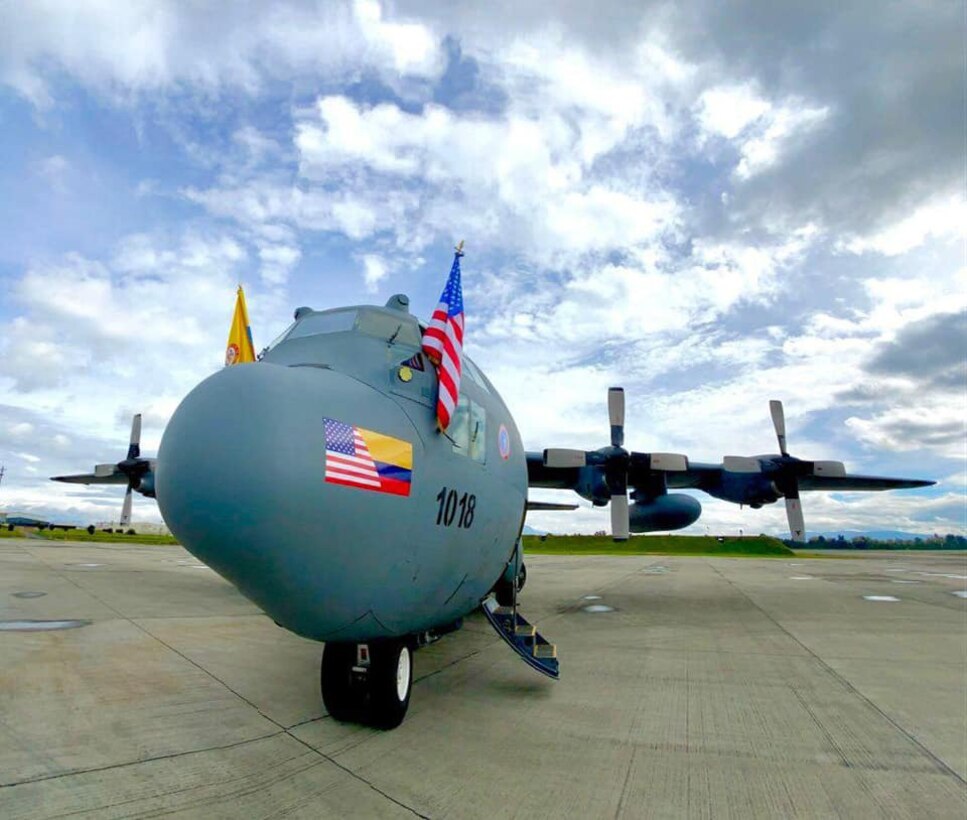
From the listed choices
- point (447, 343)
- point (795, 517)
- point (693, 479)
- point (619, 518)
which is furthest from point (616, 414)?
point (447, 343)

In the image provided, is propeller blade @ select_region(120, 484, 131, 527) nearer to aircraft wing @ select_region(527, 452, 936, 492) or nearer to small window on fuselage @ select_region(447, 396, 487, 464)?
aircraft wing @ select_region(527, 452, 936, 492)

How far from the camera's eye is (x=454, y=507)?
479 cm

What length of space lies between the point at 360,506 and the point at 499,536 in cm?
271

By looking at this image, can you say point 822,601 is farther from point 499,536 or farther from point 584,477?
point 499,536

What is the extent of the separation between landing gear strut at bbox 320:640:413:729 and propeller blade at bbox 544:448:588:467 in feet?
30.3

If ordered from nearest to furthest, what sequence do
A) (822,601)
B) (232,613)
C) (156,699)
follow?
1. (156,699)
2. (232,613)
3. (822,601)

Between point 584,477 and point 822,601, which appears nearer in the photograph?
point 822,601

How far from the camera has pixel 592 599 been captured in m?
15.0

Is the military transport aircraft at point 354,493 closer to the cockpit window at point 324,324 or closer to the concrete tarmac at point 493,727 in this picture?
the cockpit window at point 324,324

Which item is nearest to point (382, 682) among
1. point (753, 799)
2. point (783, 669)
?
point (753, 799)

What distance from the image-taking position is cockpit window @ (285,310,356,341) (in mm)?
4977

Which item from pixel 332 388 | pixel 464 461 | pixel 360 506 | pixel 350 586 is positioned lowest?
pixel 350 586

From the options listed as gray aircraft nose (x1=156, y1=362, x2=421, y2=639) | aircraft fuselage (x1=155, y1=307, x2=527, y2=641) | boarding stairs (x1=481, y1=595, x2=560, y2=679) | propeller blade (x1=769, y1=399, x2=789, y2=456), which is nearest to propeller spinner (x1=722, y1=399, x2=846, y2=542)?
propeller blade (x1=769, y1=399, x2=789, y2=456)

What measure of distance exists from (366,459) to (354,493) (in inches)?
10.1
